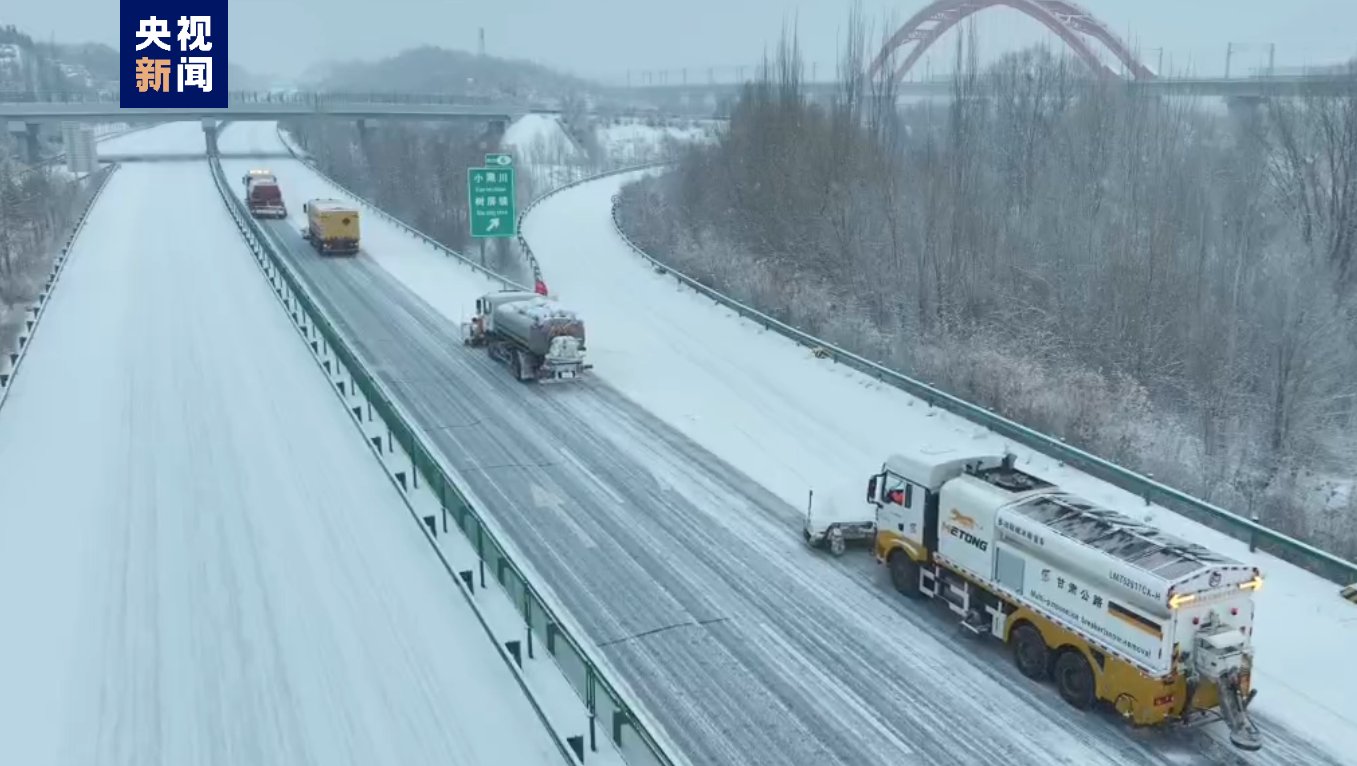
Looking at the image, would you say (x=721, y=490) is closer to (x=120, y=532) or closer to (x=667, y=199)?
(x=120, y=532)

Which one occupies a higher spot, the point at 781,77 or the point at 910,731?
the point at 781,77

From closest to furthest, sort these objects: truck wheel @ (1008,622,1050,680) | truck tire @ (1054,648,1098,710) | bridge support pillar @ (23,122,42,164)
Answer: truck tire @ (1054,648,1098,710) < truck wheel @ (1008,622,1050,680) < bridge support pillar @ (23,122,42,164)

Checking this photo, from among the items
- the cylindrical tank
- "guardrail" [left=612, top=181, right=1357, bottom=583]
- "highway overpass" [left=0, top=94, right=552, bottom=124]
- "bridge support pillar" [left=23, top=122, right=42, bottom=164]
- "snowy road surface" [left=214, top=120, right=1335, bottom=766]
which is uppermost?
"highway overpass" [left=0, top=94, right=552, bottom=124]

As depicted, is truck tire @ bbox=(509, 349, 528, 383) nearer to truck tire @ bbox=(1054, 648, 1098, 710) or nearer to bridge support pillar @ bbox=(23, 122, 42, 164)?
truck tire @ bbox=(1054, 648, 1098, 710)

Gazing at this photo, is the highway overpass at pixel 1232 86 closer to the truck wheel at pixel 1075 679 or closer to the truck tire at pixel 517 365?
the truck tire at pixel 517 365

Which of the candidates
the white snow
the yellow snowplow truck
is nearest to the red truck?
the yellow snowplow truck

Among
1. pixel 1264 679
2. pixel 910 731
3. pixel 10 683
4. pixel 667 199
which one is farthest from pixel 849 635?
pixel 667 199

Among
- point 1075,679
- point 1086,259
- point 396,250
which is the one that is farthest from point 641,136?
point 1075,679
